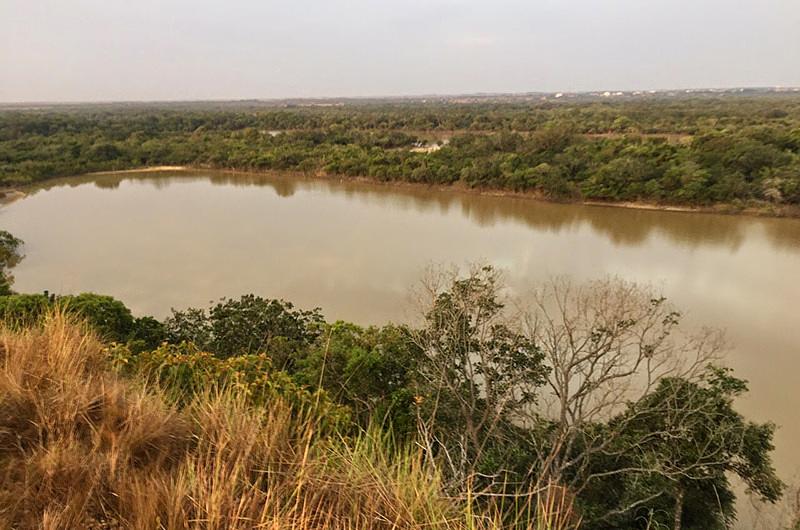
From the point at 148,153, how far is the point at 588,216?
29.6 metres

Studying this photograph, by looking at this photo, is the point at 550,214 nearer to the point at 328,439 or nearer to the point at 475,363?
the point at 475,363

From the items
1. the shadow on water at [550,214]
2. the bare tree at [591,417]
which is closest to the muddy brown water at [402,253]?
the shadow on water at [550,214]

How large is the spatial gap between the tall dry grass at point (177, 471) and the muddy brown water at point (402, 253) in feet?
22.1

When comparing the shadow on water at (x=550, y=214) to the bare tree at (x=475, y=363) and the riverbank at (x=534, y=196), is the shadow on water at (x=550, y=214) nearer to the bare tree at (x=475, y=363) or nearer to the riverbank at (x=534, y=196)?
the riverbank at (x=534, y=196)

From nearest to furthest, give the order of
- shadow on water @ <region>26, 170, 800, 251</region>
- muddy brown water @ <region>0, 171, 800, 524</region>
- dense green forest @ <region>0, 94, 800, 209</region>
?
muddy brown water @ <region>0, 171, 800, 524</region>, shadow on water @ <region>26, 170, 800, 251</region>, dense green forest @ <region>0, 94, 800, 209</region>

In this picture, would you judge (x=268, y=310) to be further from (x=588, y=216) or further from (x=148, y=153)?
(x=148, y=153)

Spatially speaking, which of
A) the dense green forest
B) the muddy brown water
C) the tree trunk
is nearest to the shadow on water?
the muddy brown water

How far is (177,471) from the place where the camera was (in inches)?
64.7

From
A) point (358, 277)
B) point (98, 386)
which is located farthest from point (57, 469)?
point (358, 277)

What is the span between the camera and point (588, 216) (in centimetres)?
1945

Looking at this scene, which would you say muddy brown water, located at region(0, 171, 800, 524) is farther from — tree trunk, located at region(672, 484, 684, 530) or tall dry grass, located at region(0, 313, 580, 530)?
tall dry grass, located at region(0, 313, 580, 530)

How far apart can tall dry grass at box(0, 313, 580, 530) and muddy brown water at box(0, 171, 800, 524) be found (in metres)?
6.73

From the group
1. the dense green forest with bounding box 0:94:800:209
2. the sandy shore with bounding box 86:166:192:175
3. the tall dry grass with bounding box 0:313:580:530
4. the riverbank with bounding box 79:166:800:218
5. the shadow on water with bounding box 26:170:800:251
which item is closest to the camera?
the tall dry grass with bounding box 0:313:580:530

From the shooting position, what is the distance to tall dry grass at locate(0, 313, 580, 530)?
1.38m
